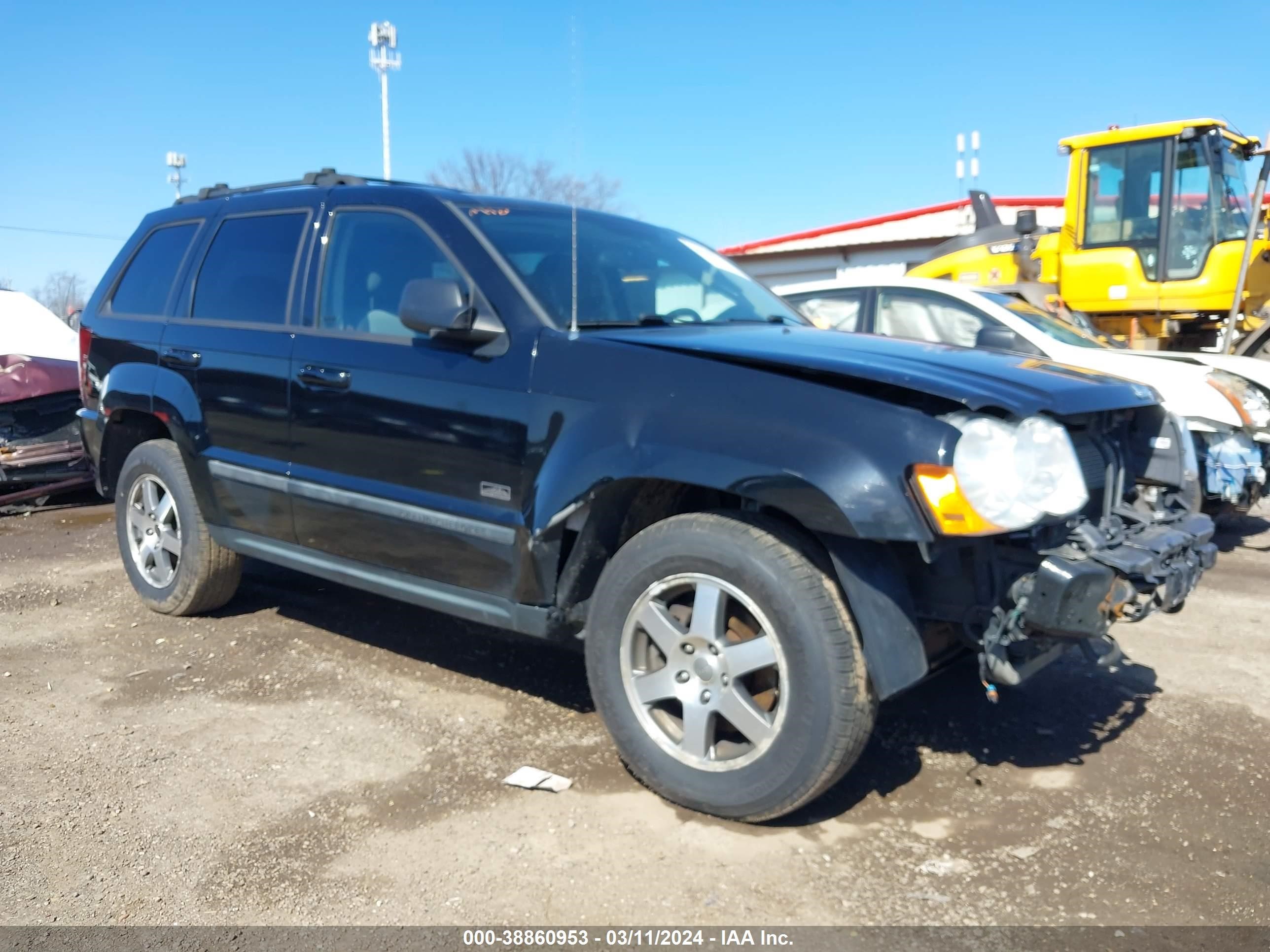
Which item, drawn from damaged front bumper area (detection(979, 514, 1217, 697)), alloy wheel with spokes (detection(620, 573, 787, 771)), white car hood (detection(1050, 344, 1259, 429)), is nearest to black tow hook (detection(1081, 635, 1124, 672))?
damaged front bumper area (detection(979, 514, 1217, 697))

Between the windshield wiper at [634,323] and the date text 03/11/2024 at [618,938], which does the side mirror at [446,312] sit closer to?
the windshield wiper at [634,323]

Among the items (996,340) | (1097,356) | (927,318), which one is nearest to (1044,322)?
(1097,356)

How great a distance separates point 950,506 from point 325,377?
7.81 ft

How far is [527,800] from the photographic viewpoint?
3.24 meters

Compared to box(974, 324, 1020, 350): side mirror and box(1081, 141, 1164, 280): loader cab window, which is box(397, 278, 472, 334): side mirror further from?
box(1081, 141, 1164, 280): loader cab window

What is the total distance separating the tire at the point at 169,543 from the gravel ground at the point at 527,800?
22cm

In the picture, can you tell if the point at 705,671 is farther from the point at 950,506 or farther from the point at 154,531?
the point at 154,531

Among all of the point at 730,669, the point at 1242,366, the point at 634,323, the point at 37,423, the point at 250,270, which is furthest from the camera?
the point at 37,423

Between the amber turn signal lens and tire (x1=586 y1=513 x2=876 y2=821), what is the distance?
377 mm

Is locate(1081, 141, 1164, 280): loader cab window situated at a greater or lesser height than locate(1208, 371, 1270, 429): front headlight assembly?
greater

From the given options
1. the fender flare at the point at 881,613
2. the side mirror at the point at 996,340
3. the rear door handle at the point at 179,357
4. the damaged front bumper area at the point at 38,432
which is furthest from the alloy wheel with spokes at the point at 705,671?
the damaged front bumper area at the point at 38,432

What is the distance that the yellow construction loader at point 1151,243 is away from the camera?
955 cm

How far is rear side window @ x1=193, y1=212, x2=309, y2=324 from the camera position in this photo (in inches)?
170

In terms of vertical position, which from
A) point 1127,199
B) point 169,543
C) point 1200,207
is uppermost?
point 1127,199
